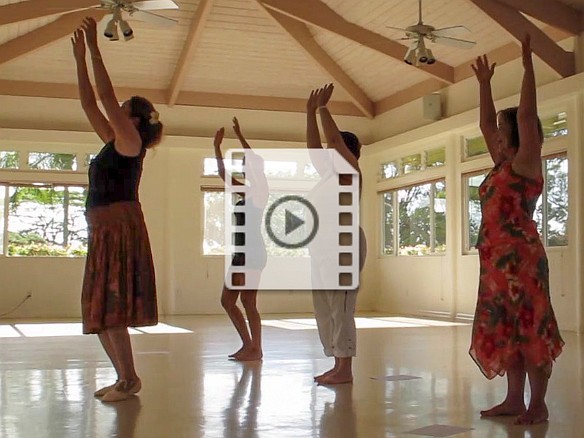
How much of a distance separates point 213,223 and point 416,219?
3.42 meters

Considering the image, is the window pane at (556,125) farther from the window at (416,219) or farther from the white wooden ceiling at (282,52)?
the window at (416,219)

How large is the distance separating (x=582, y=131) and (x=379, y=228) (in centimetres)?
538

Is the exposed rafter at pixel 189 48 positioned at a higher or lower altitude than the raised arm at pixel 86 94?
higher

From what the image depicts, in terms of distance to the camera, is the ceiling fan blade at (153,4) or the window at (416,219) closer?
the ceiling fan blade at (153,4)

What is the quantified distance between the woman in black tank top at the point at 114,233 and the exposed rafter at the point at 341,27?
6544 millimetres

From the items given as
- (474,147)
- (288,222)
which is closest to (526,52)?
(474,147)

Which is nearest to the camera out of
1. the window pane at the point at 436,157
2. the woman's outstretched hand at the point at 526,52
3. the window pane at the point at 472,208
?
the woman's outstretched hand at the point at 526,52

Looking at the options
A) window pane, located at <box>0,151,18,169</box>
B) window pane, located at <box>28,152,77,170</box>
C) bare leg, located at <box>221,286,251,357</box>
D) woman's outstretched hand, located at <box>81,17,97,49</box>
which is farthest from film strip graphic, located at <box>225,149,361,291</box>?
window pane, located at <box>0,151,18,169</box>

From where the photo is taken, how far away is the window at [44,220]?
39.8ft

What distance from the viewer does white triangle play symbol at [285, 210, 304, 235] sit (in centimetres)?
1314

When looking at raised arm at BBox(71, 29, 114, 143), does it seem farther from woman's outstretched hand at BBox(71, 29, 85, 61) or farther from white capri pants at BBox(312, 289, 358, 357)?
white capri pants at BBox(312, 289, 358, 357)

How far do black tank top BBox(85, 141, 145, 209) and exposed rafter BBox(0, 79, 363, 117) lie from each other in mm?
8827

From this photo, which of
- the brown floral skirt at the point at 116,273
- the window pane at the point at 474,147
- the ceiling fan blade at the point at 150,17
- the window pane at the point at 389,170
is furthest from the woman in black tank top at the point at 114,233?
the window pane at the point at 389,170

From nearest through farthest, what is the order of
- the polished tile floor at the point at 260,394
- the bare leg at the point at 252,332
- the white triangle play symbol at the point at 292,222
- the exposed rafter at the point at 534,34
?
1. the polished tile floor at the point at 260,394
2. the bare leg at the point at 252,332
3. the exposed rafter at the point at 534,34
4. the white triangle play symbol at the point at 292,222
